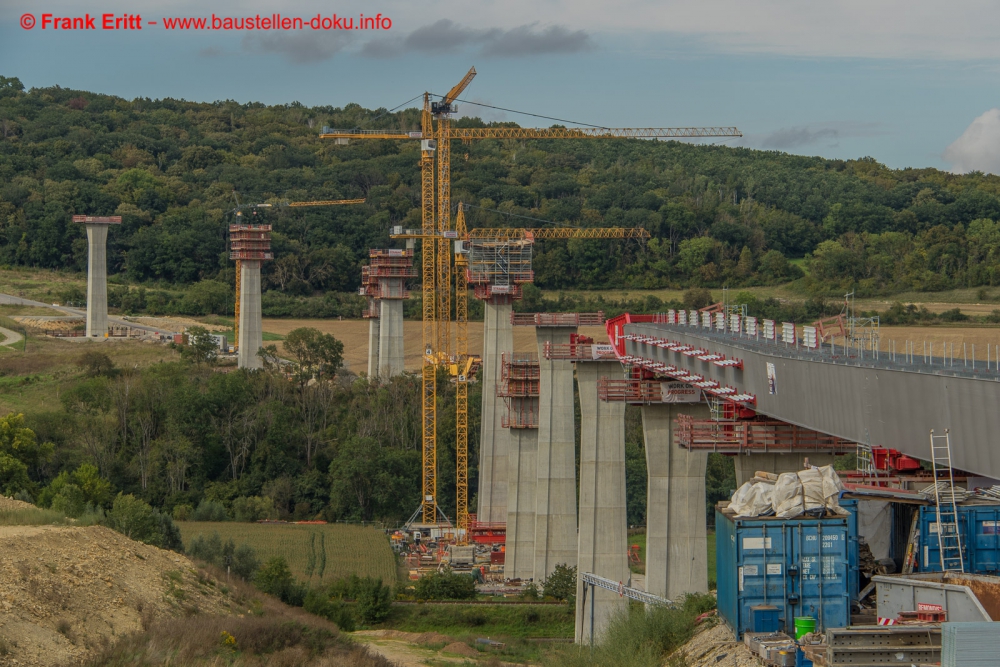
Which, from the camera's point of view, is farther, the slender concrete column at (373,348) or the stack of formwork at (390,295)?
the slender concrete column at (373,348)

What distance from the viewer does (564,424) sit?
2891 inches

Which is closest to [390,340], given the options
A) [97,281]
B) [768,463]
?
[97,281]

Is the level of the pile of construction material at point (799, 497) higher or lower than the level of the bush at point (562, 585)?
higher

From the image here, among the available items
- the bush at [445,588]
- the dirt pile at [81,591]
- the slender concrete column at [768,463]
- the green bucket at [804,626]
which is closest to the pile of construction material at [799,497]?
the green bucket at [804,626]

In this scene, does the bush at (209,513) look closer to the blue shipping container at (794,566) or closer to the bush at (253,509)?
the bush at (253,509)

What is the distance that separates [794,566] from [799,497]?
139cm

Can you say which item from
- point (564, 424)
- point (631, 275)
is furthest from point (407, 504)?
point (631, 275)

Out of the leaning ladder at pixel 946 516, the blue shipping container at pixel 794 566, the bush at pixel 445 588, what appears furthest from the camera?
the bush at pixel 445 588

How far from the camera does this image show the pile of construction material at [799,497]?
2933cm

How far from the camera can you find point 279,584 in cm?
6088

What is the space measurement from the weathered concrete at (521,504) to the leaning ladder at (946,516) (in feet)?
161

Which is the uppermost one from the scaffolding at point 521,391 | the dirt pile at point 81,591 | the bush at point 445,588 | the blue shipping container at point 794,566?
the scaffolding at point 521,391

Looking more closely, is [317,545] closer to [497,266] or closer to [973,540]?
[497,266]

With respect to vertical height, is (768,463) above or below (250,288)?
below
